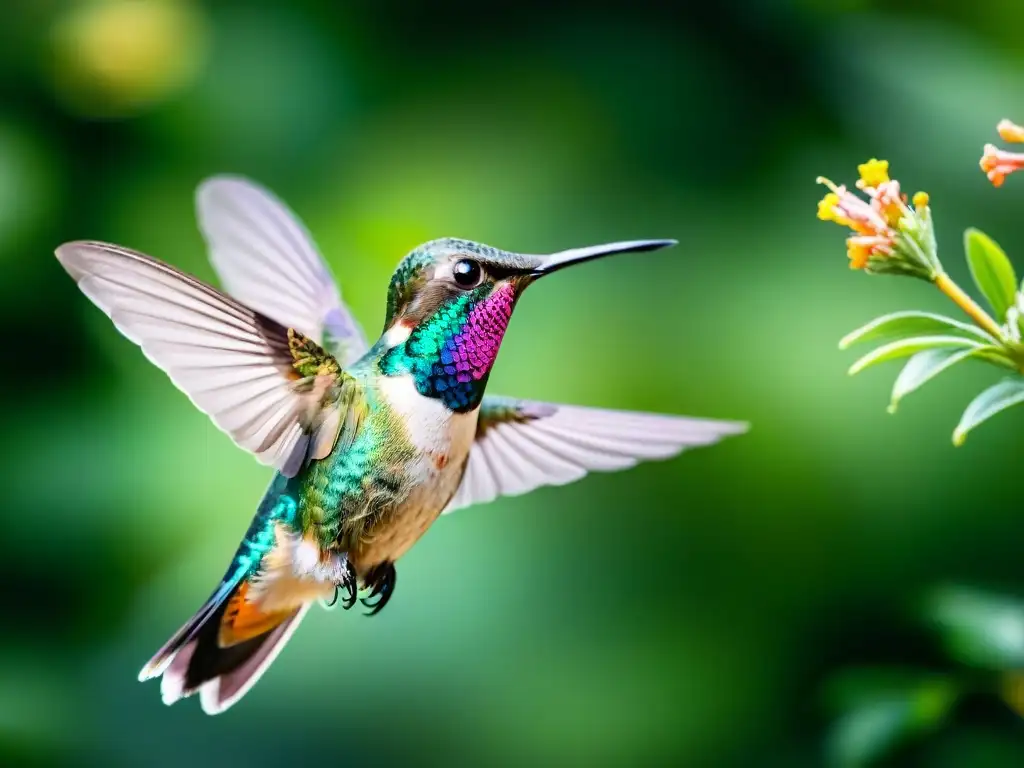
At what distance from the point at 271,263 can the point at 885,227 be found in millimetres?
893

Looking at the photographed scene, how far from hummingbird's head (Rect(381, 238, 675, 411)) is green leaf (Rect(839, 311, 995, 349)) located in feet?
0.88

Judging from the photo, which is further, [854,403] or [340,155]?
[340,155]

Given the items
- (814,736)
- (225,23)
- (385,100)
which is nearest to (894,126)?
→ (385,100)

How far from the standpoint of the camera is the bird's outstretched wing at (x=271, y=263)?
5.23 ft

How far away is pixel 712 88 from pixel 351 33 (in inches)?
40.2

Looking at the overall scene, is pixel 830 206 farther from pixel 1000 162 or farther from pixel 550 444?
pixel 550 444

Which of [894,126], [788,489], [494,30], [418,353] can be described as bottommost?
[788,489]

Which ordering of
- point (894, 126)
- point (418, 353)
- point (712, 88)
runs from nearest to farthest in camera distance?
point (418, 353), point (894, 126), point (712, 88)

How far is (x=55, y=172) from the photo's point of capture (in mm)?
3270

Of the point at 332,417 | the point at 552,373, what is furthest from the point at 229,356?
the point at 552,373

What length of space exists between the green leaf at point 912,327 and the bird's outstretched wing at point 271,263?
0.83 m

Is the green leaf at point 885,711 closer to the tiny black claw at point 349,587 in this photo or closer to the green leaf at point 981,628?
the green leaf at point 981,628

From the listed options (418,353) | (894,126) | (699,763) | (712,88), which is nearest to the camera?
(418,353)

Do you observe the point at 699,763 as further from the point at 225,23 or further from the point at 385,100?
the point at 225,23
